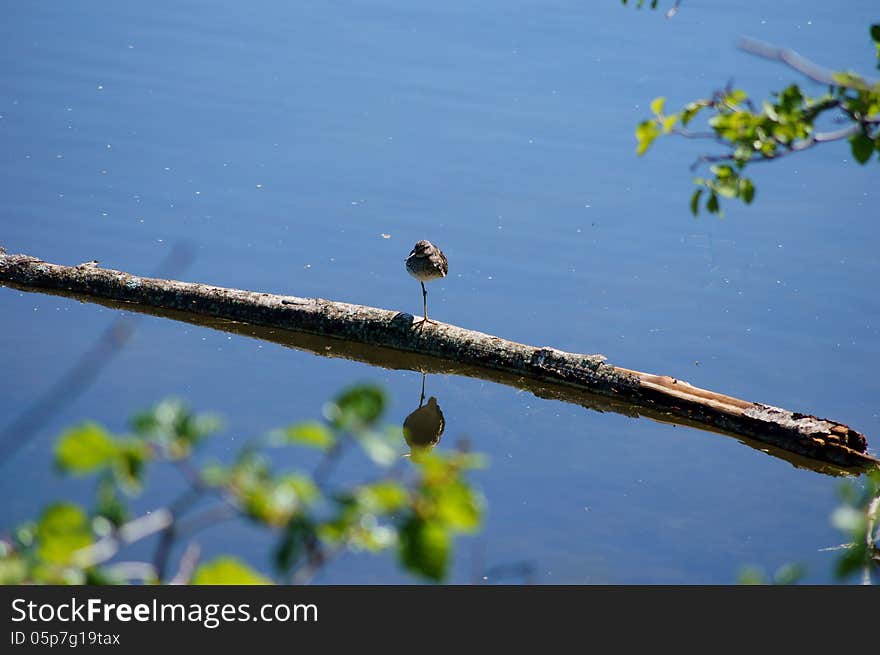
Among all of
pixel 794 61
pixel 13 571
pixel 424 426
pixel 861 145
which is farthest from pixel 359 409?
pixel 424 426

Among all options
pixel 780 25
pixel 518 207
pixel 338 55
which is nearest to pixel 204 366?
pixel 518 207

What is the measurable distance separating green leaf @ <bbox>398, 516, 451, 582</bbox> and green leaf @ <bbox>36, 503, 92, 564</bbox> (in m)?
0.53

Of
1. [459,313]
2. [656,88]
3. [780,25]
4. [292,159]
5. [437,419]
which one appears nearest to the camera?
[437,419]

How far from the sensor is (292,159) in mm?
11523

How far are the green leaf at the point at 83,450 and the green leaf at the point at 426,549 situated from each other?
48cm

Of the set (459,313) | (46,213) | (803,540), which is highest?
(46,213)

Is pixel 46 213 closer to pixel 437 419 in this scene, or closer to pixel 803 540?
pixel 437 419

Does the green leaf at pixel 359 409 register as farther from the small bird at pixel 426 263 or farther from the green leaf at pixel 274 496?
the small bird at pixel 426 263

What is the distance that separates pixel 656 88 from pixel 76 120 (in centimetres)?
628

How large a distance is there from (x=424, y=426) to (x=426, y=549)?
5.66 m

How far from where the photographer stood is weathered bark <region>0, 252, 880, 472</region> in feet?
24.1

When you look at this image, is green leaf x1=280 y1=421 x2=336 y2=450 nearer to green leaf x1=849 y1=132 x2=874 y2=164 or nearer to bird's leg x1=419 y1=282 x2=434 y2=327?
green leaf x1=849 y1=132 x2=874 y2=164

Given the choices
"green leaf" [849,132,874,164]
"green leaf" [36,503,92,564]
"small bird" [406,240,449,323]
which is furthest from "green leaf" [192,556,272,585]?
"small bird" [406,240,449,323]

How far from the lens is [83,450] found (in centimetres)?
183
